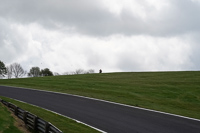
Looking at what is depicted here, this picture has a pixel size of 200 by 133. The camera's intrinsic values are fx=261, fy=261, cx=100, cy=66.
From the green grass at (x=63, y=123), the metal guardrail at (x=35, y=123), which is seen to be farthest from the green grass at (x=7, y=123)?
the metal guardrail at (x=35, y=123)

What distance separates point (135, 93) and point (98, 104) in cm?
698

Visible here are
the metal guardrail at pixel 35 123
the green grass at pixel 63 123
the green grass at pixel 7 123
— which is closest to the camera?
the metal guardrail at pixel 35 123

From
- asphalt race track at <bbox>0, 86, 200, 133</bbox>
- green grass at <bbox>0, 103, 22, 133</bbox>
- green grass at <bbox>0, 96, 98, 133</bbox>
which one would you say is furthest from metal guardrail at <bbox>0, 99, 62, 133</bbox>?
asphalt race track at <bbox>0, 86, 200, 133</bbox>

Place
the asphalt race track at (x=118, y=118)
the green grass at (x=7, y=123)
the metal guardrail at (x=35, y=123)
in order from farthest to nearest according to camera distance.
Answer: the asphalt race track at (x=118, y=118) < the green grass at (x=7, y=123) < the metal guardrail at (x=35, y=123)

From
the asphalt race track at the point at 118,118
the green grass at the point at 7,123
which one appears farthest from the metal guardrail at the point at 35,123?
the asphalt race track at the point at 118,118

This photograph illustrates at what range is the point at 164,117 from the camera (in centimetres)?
1631

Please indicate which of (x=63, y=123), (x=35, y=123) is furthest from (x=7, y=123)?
(x=63, y=123)

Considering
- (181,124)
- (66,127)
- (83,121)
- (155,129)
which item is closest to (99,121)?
(83,121)

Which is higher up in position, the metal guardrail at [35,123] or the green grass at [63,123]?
the metal guardrail at [35,123]

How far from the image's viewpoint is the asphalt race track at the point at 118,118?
13.6m

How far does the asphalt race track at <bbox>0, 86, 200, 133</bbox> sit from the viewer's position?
13581 millimetres

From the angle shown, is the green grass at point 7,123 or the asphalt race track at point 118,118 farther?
the asphalt race track at point 118,118

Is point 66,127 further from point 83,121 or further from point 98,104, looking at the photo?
point 98,104

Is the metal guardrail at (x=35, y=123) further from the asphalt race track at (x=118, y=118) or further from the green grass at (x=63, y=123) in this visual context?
the asphalt race track at (x=118, y=118)
